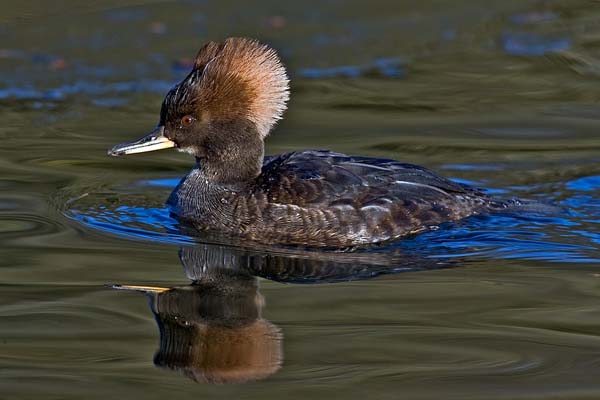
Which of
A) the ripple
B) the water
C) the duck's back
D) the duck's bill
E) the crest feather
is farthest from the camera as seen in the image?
the duck's bill

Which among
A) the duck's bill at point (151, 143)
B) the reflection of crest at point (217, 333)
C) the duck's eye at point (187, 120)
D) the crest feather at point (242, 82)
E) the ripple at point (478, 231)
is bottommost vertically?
the reflection of crest at point (217, 333)

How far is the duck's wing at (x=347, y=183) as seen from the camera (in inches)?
376

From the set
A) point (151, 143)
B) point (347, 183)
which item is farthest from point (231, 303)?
point (151, 143)

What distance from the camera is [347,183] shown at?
9.59 metres

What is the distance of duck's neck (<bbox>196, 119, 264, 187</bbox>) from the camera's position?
9844 mm

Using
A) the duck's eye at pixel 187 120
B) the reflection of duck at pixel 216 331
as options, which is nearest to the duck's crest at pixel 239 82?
the duck's eye at pixel 187 120

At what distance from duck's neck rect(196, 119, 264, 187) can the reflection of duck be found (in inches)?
62.3

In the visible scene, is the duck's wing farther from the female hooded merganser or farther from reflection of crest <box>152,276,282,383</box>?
reflection of crest <box>152,276,282,383</box>

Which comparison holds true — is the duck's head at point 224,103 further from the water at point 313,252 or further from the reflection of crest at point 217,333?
the reflection of crest at point 217,333

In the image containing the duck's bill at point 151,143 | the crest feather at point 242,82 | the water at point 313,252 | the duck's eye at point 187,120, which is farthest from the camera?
the duck's bill at point 151,143

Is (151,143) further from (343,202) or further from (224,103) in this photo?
(343,202)

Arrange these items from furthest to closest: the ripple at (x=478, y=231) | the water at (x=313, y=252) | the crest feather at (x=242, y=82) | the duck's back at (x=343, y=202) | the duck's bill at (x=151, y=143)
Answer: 1. the duck's bill at (x=151, y=143)
2. the crest feather at (x=242, y=82)
3. the duck's back at (x=343, y=202)
4. the ripple at (x=478, y=231)
5. the water at (x=313, y=252)

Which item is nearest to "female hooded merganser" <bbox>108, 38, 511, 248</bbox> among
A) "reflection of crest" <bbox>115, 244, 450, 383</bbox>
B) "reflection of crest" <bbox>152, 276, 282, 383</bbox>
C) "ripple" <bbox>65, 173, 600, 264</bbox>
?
"ripple" <bbox>65, 173, 600, 264</bbox>

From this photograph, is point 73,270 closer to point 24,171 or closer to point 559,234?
point 24,171
